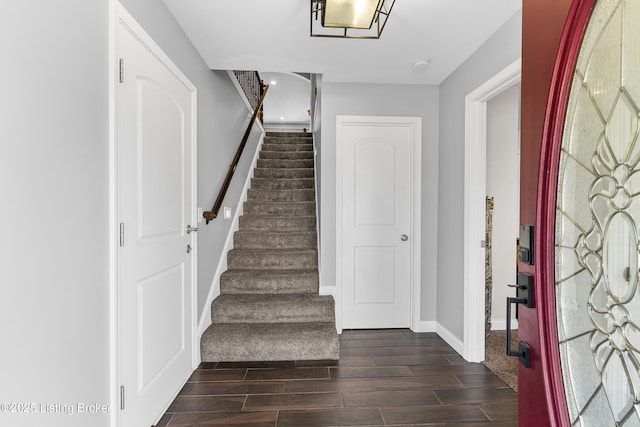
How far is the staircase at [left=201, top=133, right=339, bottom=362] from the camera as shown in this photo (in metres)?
2.77

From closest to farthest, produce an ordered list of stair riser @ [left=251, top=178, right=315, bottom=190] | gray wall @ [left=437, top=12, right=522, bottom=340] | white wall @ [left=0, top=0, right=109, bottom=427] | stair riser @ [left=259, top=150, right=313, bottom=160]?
1. white wall @ [left=0, top=0, right=109, bottom=427]
2. gray wall @ [left=437, top=12, right=522, bottom=340]
3. stair riser @ [left=251, top=178, right=315, bottom=190]
4. stair riser @ [left=259, top=150, right=313, bottom=160]

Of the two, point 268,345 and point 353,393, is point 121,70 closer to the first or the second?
point 268,345

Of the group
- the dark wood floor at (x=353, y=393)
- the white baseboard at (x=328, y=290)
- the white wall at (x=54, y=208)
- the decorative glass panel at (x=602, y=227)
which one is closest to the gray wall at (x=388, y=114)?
the white baseboard at (x=328, y=290)

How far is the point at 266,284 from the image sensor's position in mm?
3299

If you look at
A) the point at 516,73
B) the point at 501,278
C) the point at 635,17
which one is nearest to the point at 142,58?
the point at 635,17

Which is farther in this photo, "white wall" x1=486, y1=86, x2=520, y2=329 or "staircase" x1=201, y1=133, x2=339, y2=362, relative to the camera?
"white wall" x1=486, y1=86, x2=520, y2=329

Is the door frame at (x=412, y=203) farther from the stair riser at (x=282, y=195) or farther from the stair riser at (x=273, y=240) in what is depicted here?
the stair riser at (x=282, y=195)

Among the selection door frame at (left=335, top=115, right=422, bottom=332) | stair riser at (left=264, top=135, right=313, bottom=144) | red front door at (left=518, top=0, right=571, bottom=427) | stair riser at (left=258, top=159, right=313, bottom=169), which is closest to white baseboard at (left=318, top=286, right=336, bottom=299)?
door frame at (left=335, top=115, right=422, bottom=332)

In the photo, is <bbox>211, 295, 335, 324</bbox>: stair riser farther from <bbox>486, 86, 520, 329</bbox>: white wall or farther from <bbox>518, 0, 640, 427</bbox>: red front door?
<bbox>518, 0, 640, 427</bbox>: red front door

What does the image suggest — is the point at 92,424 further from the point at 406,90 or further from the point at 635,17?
the point at 406,90

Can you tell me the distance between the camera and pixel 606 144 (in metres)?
0.80

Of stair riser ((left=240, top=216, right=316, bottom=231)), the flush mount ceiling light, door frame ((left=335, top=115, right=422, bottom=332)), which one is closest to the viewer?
the flush mount ceiling light

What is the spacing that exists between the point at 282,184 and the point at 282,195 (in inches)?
11.7

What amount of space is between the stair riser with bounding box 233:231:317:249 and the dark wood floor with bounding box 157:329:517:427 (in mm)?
1331
